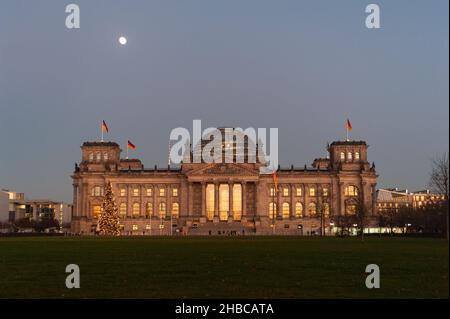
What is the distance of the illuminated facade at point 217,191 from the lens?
18375cm

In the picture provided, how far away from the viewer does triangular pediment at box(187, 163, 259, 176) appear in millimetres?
184250

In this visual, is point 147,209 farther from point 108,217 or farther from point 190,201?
point 108,217

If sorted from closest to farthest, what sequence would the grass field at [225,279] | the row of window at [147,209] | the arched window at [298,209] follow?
1. the grass field at [225,279]
2. the arched window at [298,209]
3. the row of window at [147,209]

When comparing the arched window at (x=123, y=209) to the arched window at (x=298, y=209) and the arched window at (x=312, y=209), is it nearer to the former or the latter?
the arched window at (x=298, y=209)

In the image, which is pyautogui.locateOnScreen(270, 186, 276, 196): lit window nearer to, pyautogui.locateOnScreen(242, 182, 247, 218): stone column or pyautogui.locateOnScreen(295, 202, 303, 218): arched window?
pyautogui.locateOnScreen(295, 202, 303, 218): arched window

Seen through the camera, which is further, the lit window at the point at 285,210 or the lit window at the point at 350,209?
the lit window at the point at 285,210

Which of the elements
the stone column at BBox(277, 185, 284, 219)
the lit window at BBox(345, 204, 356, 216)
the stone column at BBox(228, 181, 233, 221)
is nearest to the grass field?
the lit window at BBox(345, 204, 356, 216)

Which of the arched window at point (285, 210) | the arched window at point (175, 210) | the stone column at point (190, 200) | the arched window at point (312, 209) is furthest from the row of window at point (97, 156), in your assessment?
the arched window at point (312, 209)

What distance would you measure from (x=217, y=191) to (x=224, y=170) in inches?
258

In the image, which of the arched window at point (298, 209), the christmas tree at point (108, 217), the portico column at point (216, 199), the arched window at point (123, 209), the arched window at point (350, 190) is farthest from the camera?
the arched window at point (123, 209)

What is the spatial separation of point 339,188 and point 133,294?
166m

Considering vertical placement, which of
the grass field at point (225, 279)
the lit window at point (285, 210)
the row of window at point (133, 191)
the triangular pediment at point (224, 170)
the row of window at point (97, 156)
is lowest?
the grass field at point (225, 279)
